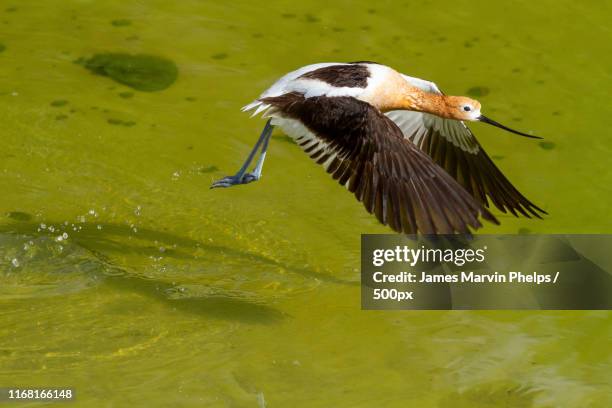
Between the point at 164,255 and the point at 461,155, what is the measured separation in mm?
1582

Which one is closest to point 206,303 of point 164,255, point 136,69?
point 164,255

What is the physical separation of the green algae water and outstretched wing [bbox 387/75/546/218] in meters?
0.39

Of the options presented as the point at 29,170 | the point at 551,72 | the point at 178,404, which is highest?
the point at 551,72

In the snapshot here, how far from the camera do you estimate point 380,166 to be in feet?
15.2

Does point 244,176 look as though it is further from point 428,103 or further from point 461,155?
point 461,155

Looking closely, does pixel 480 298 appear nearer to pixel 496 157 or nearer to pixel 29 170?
pixel 496 157

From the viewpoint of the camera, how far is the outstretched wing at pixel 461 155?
17.8 ft

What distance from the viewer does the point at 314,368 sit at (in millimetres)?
4648

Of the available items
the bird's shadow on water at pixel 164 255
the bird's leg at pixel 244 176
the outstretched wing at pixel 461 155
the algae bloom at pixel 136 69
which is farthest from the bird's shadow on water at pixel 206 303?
the algae bloom at pixel 136 69

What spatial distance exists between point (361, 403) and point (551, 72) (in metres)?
3.46

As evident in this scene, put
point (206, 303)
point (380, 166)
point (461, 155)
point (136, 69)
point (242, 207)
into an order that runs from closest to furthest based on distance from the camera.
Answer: point (380, 166) < point (206, 303) < point (461, 155) < point (242, 207) < point (136, 69)

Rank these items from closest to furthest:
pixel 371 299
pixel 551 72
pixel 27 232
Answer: pixel 371 299 < pixel 27 232 < pixel 551 72

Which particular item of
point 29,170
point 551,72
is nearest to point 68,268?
point 29,170

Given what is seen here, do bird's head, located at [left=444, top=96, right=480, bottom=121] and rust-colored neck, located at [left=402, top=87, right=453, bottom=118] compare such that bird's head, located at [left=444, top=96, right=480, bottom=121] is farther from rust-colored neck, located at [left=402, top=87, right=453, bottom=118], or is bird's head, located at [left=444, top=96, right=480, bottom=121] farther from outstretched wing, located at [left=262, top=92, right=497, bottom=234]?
outstretched wing, located at [left=262, top=92, right=497, bottom=234]
